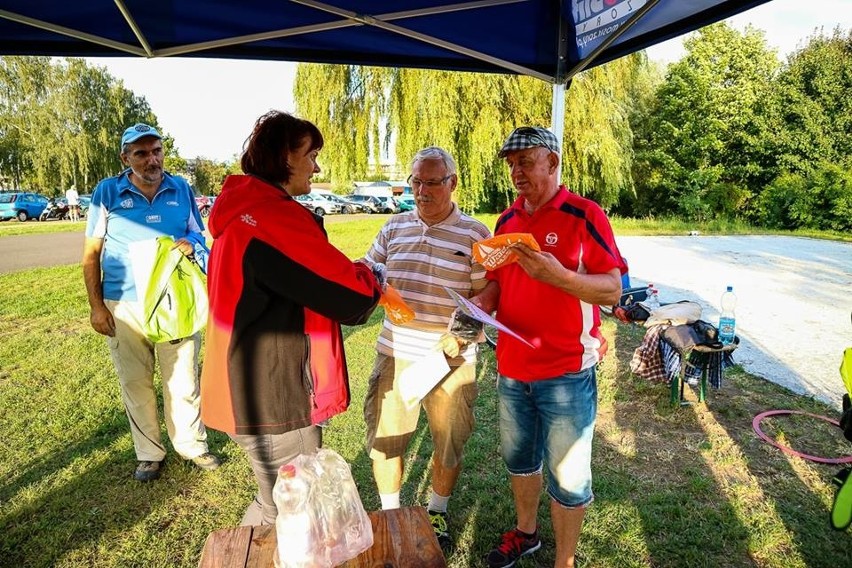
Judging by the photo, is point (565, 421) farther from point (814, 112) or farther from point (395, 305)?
point (814, 112)

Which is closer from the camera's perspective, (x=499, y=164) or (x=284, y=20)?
(x=284, y=20)

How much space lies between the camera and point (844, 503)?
1358mm

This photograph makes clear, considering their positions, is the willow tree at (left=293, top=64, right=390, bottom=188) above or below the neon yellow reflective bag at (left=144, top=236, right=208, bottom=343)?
above

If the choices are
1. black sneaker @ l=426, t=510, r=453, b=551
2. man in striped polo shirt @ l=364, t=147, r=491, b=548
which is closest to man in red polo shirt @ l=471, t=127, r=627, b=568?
man in striped polo shirt @ l=364, t=147, r=491, b=548

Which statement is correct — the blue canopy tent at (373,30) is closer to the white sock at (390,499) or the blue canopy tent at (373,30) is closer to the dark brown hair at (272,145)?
the dark brown hair at (272,145)

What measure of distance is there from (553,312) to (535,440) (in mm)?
606

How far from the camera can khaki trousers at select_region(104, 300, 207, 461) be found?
9.27ft

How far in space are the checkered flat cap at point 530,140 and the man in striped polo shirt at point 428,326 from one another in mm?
352

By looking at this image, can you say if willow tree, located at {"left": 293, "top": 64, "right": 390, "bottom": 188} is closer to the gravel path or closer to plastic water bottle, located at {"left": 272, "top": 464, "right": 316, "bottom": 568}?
the gravel path

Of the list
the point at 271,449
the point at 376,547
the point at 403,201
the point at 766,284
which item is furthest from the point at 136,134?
the point at 403,201

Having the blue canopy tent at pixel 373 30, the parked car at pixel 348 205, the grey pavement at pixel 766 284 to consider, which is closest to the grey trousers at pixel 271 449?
the blue canopy tent at pixel 373 30

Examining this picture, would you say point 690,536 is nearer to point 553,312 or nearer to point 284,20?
point 553,312

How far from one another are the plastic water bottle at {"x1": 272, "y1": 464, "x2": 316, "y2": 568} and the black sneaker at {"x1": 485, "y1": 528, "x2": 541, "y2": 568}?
1293 mm

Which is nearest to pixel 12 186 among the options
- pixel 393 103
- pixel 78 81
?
pixel 78 81
